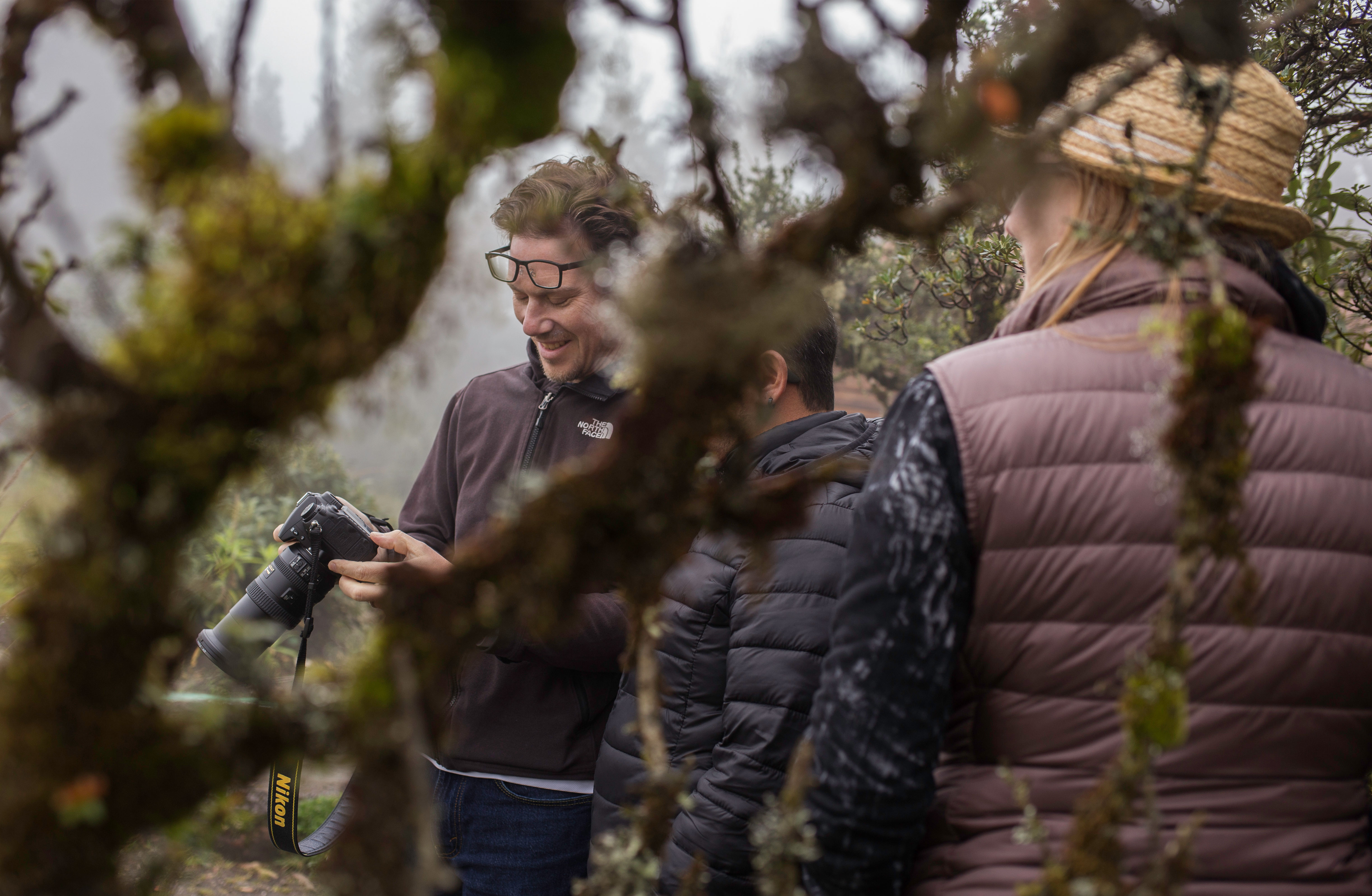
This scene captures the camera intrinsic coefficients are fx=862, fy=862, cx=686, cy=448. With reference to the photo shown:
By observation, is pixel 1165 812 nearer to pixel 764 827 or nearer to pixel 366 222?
pixel 764 827

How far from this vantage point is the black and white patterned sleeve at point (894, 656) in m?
1.20

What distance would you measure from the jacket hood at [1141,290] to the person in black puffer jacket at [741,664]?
0.57 metres

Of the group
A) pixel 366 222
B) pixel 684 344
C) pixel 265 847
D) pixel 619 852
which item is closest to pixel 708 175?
pixel 684 344

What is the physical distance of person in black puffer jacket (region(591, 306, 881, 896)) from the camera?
175cm

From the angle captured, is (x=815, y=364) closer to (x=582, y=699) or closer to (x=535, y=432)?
(x=535, y=432)

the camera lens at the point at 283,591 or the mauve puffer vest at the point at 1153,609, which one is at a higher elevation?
the mauve puffer vest at the point at 1153,609

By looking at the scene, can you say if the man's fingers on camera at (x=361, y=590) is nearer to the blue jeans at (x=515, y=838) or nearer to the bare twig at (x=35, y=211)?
the blue jeans at (x=515, y=838)

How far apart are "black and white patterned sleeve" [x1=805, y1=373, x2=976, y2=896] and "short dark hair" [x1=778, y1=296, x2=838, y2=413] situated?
3.02ft

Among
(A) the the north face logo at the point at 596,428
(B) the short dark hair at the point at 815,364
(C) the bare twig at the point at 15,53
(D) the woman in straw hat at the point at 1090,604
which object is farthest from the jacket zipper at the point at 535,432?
(C) the bare twig at the point at 15,53

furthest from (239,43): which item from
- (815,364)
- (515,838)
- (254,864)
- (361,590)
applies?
(254,864)

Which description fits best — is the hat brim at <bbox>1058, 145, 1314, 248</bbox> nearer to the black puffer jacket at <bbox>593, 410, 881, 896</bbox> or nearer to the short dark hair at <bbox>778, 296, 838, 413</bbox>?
the black puffer jacket at <bbox>593, 410, 881, 896</bbox>

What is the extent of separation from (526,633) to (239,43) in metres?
1.66

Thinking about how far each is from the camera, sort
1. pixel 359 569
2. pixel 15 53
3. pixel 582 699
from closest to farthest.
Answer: pixel 15 53, pixel 359 569, pixel 582 699

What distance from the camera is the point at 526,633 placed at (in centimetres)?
223
